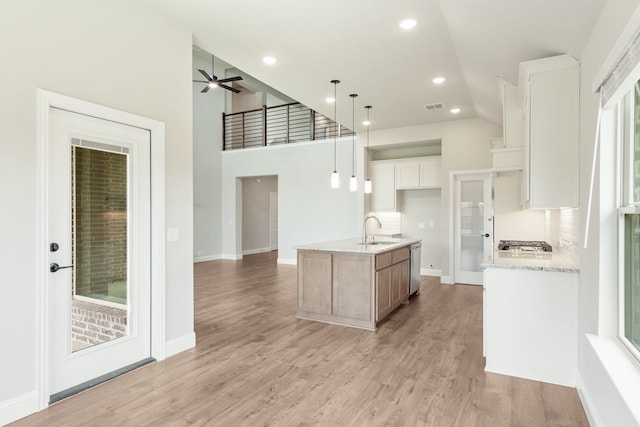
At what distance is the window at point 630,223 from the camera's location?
1870mm

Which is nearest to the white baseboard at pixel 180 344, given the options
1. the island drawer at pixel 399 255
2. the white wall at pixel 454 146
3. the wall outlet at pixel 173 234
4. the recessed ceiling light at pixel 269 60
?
the wall outlet at pixel 173 234

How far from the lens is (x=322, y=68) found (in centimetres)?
449

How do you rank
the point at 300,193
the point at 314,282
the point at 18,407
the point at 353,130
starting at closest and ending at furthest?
the point at 18,407 < the point at 314,282 < the point at 353,130 < the point at 300,193

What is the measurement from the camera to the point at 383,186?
784cm

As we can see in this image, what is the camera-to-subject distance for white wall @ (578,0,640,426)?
181 cm

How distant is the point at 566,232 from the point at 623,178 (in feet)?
5.43

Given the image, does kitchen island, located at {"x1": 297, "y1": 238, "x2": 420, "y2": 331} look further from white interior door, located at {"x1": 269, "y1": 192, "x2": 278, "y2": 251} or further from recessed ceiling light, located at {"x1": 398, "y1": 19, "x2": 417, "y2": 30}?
white interior door, located at {"x1": 269, "y1": 192, "x2": 278, "y2": 251}

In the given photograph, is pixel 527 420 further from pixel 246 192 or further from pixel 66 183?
pixel 246 192

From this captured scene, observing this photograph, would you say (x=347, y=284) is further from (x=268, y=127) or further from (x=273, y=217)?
(x=273, y=217)

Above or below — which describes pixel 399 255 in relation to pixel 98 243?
below

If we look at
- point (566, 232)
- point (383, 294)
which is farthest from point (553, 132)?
point (383, 294)

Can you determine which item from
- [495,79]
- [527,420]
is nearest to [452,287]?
[495,79]

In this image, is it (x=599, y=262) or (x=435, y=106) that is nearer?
(x=599, y=262)

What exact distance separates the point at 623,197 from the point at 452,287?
473 cm
